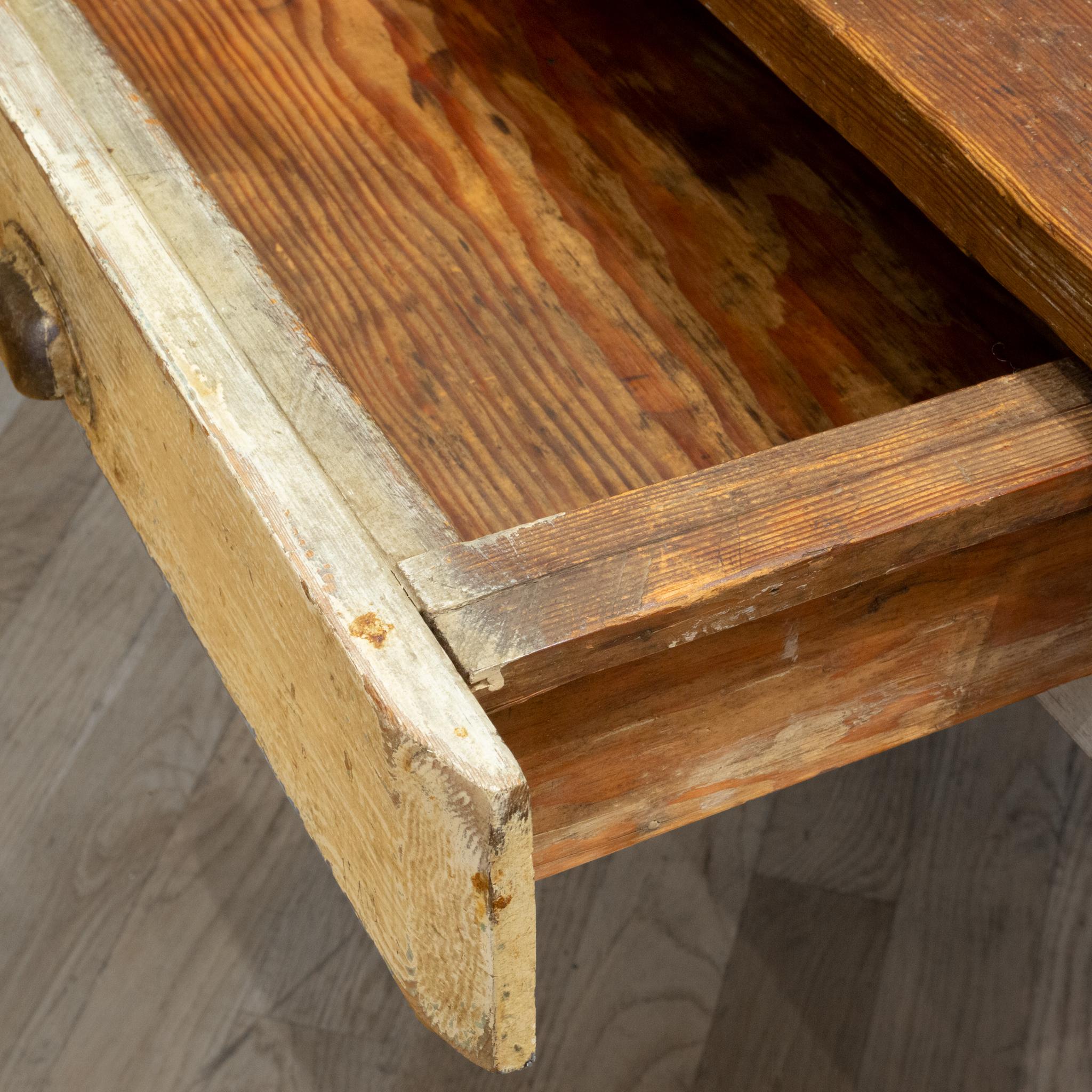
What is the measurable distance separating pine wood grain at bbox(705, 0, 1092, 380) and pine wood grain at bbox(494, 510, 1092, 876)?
0.09m

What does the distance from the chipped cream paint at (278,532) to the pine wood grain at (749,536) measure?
22 millimetres

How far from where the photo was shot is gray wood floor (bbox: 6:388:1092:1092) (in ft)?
3.03

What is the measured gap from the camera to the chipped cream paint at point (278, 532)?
32 cm

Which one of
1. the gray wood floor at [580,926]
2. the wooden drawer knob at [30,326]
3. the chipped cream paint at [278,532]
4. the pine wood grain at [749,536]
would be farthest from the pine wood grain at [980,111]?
the gray wood floor at [580,926]

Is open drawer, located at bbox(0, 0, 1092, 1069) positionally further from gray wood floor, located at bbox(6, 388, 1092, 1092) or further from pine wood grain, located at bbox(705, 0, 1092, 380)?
gray wood floor, located at bbox(6, 388, 1092, 1092)

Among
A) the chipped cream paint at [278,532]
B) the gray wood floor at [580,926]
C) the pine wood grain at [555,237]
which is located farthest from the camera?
the gray wood floor at [580,926]

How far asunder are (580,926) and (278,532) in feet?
2.31

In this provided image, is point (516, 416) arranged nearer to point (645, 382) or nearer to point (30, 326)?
point (645, 382)

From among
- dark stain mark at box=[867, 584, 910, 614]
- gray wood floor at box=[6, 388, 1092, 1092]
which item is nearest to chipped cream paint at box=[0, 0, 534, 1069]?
dark stain mark at box=[867, 584, 910, 614]

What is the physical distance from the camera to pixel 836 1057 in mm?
918

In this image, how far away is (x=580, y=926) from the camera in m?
0.99

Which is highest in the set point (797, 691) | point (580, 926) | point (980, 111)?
point (980, 111)

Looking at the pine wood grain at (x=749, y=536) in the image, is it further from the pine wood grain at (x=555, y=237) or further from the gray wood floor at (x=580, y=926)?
the gray wood floor at (x=580, y=926)

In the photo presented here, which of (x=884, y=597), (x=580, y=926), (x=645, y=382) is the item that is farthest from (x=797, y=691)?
(x=580, y=926)
